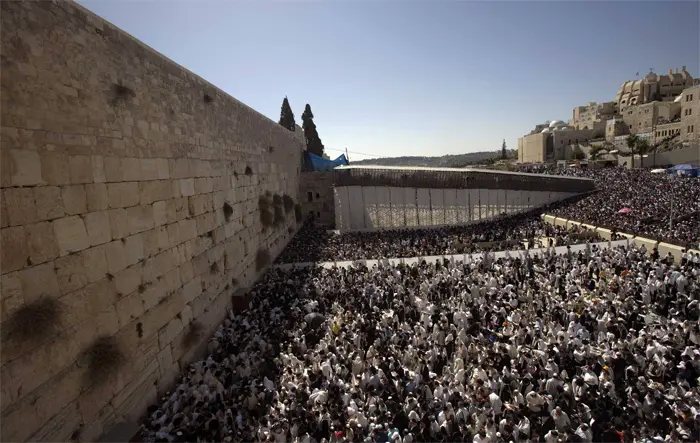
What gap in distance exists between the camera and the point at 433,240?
15914mm

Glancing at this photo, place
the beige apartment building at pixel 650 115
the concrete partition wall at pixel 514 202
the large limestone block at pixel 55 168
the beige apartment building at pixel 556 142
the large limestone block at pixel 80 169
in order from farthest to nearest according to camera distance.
Result: 1. the beige apartment building at pixel 556 142
2. the beige apartment building at pixel 650 115
3. the concrete partition wall at pixel 514 202
4. the large limestone block at pixel 80 169
5. the large limestone block at pixel 55 168

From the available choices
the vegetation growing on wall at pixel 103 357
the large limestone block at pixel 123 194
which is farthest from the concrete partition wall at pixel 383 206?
the vegetation growing on wall at pixel 103 357

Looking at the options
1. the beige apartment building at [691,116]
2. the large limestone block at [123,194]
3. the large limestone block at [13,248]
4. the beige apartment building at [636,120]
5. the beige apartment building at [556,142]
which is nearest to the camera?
the large limestone block at [13,248]

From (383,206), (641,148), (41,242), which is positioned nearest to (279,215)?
(383,206)

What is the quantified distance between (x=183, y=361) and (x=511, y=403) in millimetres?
6066

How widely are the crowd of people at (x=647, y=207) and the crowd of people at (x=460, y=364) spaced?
153 inches

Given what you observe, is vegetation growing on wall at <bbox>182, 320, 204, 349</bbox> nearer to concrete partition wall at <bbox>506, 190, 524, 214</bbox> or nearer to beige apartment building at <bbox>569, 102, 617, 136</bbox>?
concrete partition wall at <bbox>506, 190, 524, 214</bbox>

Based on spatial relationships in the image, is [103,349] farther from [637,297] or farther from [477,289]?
[637,297]

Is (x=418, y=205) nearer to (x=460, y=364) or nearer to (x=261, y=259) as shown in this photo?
(x=261, y=259)

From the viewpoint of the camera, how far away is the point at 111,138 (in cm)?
541

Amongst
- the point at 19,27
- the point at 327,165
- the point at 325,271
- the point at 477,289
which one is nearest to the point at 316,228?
the point at 327,165

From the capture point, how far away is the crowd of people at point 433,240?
14445 millimetres

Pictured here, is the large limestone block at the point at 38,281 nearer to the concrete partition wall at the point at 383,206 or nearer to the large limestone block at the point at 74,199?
the large limestone block at the point at 74,199

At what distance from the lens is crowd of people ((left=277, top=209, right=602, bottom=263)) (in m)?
14.4
